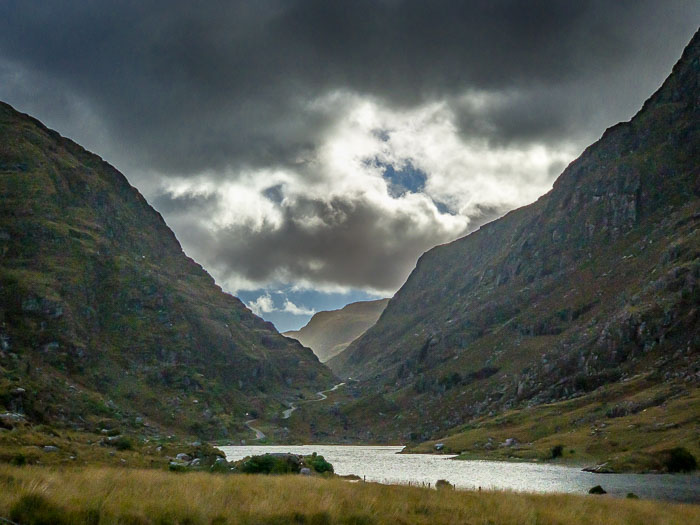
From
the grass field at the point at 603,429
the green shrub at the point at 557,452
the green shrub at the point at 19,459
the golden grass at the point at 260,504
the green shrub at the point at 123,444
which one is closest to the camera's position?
the golden grass at the point at 260,504

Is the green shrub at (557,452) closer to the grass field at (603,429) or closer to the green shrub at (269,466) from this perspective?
the grass field at (603,429)

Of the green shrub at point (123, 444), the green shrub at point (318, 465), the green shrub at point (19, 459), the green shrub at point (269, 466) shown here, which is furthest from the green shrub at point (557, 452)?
the green shrub at point (19, 459)

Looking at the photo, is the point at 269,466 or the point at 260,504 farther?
the point at 269,466

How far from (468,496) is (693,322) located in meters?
182

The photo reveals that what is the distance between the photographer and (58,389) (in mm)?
152125

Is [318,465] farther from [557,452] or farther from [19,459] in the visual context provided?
[557,452]

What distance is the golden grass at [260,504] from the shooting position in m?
13.8

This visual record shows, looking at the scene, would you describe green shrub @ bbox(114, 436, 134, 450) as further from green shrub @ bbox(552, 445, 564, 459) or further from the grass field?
green shrub @ bbox(552, 445, 564, 459)

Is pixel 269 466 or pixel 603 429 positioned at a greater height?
pixel 603 429

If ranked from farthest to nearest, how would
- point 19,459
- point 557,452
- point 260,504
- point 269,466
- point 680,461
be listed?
1. point 557,452
2. point 680,461
3. point 269,466
4. point 19,459
5. point 260,504

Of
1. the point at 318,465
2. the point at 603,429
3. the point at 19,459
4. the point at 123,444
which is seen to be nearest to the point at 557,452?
the point at 603,429

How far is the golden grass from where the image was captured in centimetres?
1380

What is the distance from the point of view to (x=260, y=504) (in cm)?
1616

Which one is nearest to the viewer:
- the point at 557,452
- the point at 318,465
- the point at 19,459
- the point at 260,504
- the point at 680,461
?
the point at 260,504
